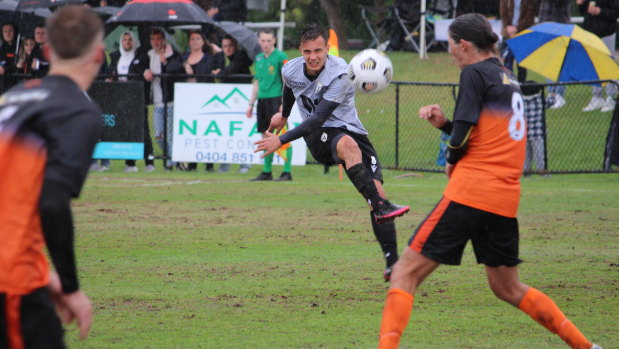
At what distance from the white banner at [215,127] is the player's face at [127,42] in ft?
5.28

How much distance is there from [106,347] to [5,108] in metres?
2.76

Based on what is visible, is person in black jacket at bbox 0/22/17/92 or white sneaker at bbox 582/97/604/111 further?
white sneaker at bbox 582/97/604/111

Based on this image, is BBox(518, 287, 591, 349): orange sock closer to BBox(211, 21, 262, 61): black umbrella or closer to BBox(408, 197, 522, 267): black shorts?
BBox(408, 197, 522, 267): black shorts

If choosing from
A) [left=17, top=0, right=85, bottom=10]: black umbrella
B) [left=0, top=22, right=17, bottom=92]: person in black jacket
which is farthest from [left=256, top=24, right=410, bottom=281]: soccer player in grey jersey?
[left=17, top=0, right=85, bottom=10]: black umbrella

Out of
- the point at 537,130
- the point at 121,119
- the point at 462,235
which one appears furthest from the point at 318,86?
the point at 121,119

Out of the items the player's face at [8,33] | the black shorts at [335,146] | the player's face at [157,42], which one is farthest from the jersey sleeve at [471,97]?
the player's face at [8,33]

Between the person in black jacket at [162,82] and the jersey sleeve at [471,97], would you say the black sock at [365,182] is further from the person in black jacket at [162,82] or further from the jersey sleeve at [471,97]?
the person in black jacket at [162,82]

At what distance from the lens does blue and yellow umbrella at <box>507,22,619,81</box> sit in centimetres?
1748

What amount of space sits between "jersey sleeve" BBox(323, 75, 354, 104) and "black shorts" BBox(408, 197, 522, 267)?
10.8 feet

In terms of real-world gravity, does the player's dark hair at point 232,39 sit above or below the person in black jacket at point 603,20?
below

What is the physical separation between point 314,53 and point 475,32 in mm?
3388

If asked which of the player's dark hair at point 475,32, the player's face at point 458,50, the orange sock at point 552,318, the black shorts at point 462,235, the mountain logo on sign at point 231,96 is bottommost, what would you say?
the mountain logo on sign at point 231,96

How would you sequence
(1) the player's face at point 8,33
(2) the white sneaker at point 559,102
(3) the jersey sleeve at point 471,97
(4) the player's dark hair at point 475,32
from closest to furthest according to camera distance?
(3) the jersey sleeve at point 471,97 < (4) the player's dark hair at point 475,32 < (1) the player's face at point 8,33 < (2) the white sneaker at point 559,102

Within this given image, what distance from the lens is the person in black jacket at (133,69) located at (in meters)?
18.8
